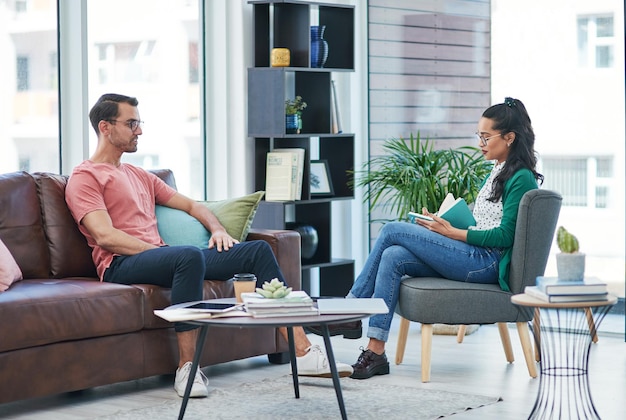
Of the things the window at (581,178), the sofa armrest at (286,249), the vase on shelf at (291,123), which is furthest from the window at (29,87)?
the window at (581,178)

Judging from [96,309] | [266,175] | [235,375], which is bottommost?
[235,375]

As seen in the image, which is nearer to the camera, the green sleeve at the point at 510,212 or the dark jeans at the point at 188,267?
the dark jeans at the point at 188,267

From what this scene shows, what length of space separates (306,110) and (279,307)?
8.22ft

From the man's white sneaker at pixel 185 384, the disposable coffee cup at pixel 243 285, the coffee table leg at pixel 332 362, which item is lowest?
the man's white sneaker at pixel 185 384

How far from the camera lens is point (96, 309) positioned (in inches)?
150

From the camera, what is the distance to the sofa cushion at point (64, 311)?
3564 mm

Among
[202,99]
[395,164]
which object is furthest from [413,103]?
[202,99]

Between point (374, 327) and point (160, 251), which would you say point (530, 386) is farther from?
point (160, 251)

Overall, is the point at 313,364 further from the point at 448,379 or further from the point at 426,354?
the point at 448,379

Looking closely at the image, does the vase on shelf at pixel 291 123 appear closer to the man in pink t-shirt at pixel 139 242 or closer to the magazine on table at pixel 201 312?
the man in pink t-shirt at pixel 139 242

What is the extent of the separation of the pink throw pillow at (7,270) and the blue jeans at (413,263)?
1371mm

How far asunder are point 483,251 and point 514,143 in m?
0.46

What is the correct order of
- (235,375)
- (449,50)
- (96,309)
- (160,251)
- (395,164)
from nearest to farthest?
(96,309)
(160,251)
(235,375)
(395,164)
(449,50)

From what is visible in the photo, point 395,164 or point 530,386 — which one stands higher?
point 395,164
